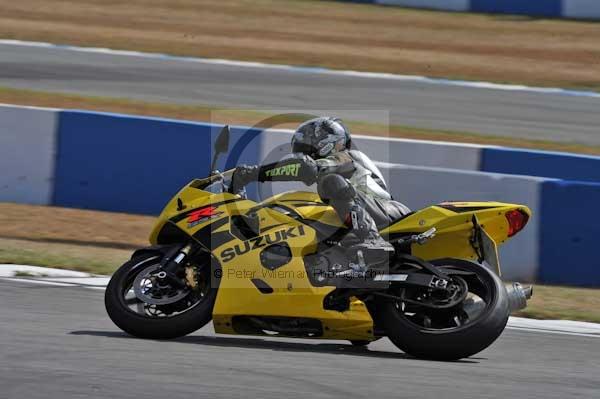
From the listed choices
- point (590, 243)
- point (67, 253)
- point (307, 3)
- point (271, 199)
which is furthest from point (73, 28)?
point (271, 199)

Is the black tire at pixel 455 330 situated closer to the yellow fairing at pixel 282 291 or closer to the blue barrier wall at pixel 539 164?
the yellow fairing at pixel 282 291

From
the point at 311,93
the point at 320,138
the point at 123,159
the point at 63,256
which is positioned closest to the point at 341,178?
the point at 320,138

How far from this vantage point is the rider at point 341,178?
A: 703 centimetres

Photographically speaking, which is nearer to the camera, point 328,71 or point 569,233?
point 569,233

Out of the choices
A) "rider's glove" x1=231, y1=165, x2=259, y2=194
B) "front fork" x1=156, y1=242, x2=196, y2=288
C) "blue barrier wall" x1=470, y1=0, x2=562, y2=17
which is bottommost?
"front fork" x1=156, y1=242, x2=196, y2=288

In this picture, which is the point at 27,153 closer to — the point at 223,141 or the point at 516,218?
the point at 223,141

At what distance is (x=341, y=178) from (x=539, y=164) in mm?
6318

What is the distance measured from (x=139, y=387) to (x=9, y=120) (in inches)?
305

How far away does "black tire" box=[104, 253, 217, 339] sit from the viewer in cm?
714

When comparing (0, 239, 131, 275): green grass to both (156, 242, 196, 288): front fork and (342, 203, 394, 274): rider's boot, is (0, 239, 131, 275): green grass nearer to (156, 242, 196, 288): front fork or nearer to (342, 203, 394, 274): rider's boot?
(156, 242, 196, 288): front fork

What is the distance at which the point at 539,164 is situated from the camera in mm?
12875

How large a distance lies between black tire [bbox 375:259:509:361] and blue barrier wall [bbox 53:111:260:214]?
6.02 meters

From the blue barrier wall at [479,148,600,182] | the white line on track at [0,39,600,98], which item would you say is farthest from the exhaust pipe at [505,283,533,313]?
the white line on track at [0,39,600,98]

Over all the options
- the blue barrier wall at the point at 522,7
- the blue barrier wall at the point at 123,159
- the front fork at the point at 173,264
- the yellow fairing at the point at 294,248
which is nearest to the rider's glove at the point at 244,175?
the yellow fairing at the point at 294,248
